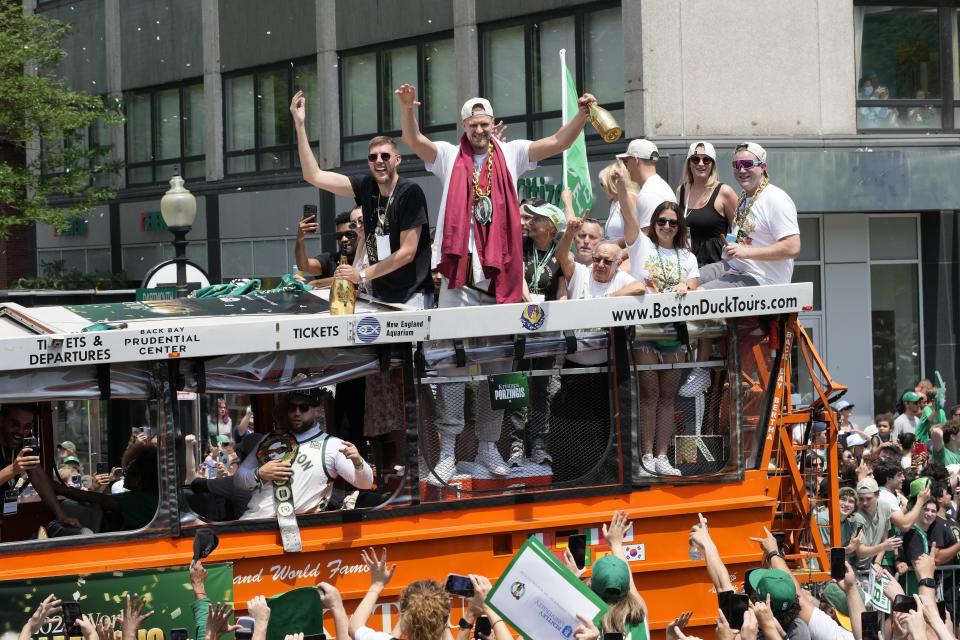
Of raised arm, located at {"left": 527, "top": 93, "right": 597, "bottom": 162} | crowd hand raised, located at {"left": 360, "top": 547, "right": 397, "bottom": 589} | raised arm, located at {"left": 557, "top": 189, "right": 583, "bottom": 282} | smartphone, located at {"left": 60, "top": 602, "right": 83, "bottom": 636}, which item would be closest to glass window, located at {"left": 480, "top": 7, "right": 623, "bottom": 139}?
raised arm, located at {"left": 557, "top": 189, "right": 583, "bottom": 282}

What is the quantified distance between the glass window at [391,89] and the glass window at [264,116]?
0.73 meters

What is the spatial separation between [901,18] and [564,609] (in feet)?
54.3

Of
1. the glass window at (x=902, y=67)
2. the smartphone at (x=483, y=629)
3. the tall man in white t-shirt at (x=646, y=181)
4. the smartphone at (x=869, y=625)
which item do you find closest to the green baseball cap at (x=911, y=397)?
the glass window at (x=902, y=67)

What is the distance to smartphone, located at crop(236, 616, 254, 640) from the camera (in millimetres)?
6461

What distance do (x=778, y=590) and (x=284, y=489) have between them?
276 centimetres

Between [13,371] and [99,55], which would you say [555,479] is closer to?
[13,371]

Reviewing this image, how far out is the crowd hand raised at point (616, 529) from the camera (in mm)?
7660

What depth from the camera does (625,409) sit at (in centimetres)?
861

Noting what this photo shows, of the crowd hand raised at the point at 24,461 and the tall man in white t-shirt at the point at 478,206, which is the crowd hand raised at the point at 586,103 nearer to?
the tall man in white t-shirt at the point at 478,206

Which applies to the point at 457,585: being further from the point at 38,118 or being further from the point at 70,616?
the point at 38,118

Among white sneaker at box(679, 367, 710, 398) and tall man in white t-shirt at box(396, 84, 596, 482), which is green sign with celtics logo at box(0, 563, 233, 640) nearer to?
tall man in white t-shirt at box(396, 84, 596, 482)

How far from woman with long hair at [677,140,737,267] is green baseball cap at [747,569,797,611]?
11.8 ft

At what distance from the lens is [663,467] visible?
8.74 metres

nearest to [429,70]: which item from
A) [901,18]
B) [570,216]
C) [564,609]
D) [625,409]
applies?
[901,18]
